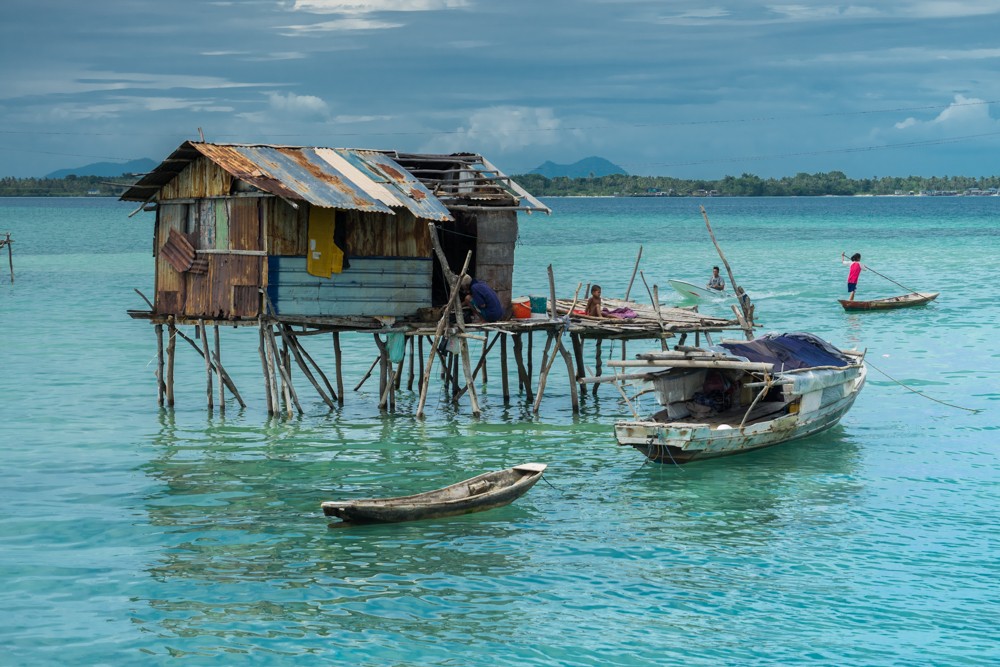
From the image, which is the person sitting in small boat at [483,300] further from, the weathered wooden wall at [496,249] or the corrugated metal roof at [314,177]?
the corrugated metal roof at [314,177]

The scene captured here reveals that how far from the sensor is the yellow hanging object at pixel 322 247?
20.7 metres

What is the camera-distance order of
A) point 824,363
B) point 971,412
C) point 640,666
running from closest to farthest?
1. point 640,666
2. point 824,363
3. point 971,412

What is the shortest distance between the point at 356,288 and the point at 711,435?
677 cm

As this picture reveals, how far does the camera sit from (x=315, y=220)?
2075 cm

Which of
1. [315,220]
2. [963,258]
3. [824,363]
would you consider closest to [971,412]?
[824,363]

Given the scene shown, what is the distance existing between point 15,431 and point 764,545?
1396cm

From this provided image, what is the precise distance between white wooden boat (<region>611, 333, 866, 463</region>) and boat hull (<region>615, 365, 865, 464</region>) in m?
0.02

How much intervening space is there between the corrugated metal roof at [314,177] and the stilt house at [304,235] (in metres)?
0.03

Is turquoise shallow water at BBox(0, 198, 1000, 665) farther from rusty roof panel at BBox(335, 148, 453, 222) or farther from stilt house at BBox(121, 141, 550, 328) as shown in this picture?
rusty roof panel at BBox(335, 148, 453, 222)

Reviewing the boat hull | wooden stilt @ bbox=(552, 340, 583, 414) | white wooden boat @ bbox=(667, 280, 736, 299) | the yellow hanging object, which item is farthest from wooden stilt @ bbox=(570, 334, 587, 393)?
white wooden boat @ bbox=(667, 280, 736, 299)

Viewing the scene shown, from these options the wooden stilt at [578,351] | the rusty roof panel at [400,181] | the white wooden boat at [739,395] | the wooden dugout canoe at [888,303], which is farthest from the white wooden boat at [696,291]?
the rusty roof panel at [400,181]

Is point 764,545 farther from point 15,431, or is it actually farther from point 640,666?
point 15,431

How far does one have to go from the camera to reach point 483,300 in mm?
21172

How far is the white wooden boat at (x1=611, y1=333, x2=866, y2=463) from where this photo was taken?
60.8 ft
